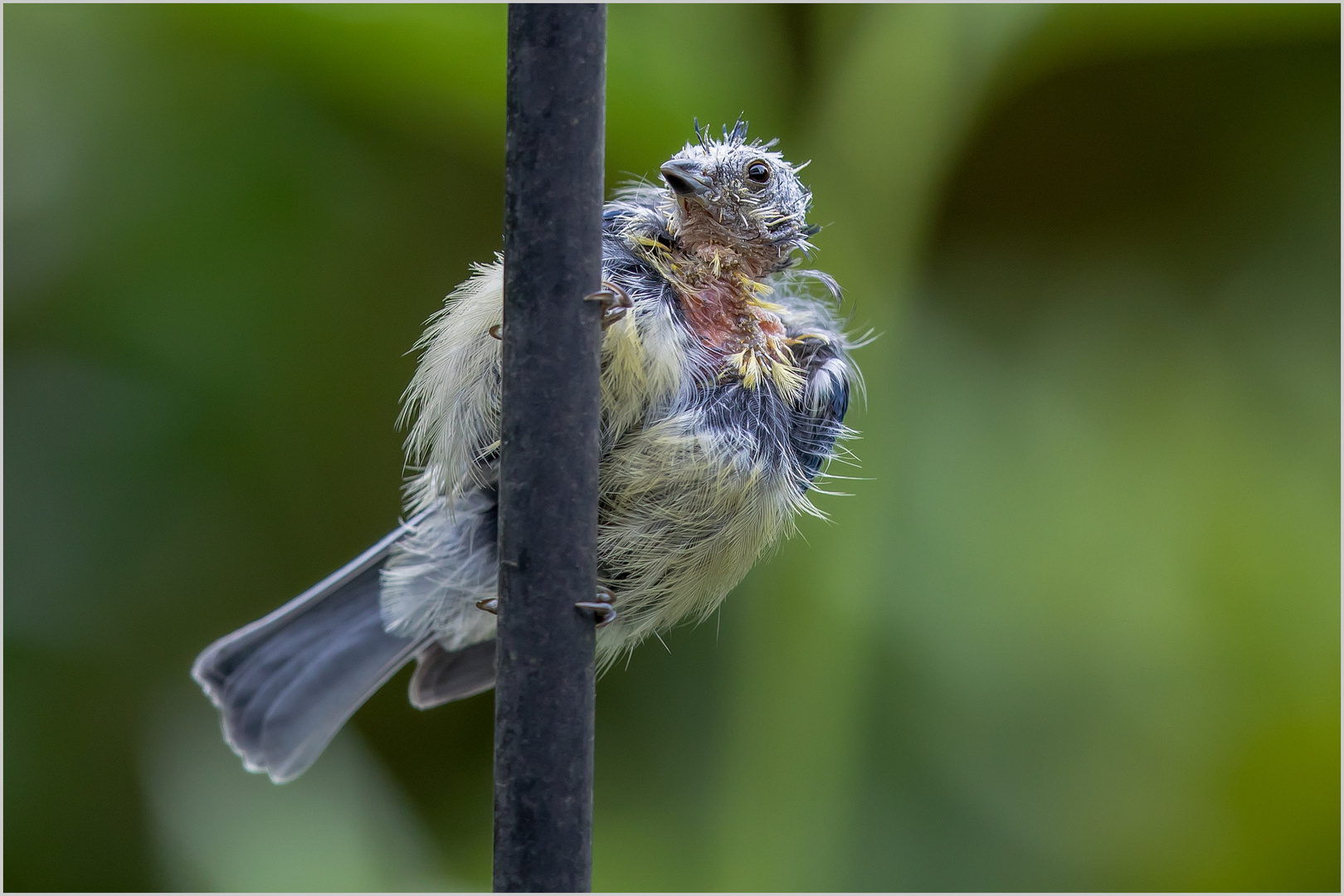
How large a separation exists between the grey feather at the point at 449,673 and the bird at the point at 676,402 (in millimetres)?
167

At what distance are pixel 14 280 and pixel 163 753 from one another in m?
1.21

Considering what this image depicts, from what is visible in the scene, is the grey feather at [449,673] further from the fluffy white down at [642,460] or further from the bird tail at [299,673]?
the fluffy white down at [642,460]

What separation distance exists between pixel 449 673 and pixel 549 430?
137 centimetres

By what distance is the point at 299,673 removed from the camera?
95.0 inches

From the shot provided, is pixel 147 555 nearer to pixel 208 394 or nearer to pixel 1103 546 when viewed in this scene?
pixel 208 394

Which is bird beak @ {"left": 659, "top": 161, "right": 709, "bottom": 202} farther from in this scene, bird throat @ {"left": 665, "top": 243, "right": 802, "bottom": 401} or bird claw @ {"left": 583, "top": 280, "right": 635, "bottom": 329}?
bird claw @ {"left": 583, "top": 280, "right": 635, "bottom": 329}

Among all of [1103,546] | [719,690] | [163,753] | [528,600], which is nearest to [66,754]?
[163,753]

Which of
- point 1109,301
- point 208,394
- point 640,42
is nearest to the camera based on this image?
point 640,42

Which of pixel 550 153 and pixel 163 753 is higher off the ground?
pixel 550 153

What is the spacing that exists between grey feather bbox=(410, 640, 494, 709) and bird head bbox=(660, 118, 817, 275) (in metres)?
1.02

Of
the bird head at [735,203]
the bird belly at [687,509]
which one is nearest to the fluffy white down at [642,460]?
the bird belly at [687,509]

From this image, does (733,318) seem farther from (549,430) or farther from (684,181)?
(549,430)

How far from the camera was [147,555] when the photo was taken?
2.87m

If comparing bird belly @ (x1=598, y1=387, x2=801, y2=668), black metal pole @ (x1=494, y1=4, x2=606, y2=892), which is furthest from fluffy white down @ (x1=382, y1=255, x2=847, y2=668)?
black metal pole @ (x1=494, y1=4, x2=606, y2=892)
